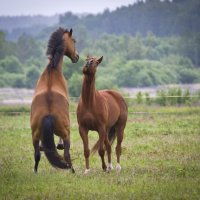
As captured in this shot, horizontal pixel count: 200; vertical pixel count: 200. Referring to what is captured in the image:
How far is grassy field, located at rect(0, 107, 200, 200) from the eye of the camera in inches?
384

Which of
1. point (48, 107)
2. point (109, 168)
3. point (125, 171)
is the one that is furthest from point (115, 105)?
point (48, 107)

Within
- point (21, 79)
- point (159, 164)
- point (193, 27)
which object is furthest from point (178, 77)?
point (159, 164)

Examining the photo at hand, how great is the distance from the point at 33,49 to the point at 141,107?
9373 cm

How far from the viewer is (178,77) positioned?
98000 millimetres

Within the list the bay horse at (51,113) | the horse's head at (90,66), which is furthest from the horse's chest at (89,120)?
the horse's head at (90,66)

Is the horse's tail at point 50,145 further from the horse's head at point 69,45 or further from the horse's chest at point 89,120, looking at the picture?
the horse's head at point 69,45

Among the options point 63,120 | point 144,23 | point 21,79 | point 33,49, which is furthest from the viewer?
point 144,23

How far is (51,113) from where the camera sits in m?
11.5

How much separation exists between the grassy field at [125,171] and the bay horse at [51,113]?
418mm

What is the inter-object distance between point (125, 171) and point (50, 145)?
1.74 metres

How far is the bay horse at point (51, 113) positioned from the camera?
1131 cm

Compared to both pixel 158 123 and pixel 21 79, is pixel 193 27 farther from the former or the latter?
pixel 158 123

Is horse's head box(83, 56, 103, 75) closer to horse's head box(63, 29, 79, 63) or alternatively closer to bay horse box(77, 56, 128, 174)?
bay horse box(77, 56, 128, 174)

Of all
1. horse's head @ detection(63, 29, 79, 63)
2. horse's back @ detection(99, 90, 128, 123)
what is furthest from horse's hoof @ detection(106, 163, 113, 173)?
horse's head @ detection(63, 29, 79, 63)
